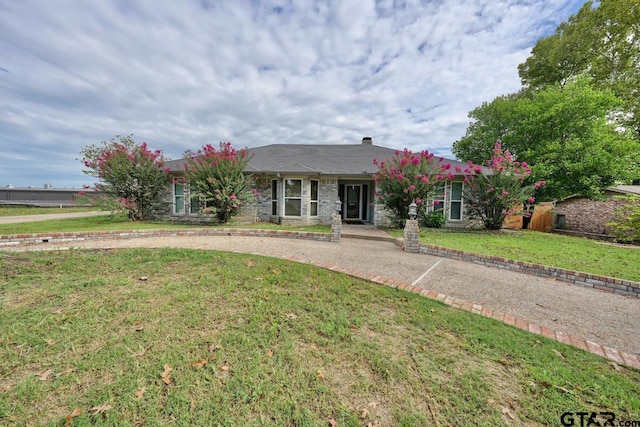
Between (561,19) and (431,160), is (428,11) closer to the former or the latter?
(431,160)

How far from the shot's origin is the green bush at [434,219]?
11.0m

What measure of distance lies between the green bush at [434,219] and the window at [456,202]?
1.05 m

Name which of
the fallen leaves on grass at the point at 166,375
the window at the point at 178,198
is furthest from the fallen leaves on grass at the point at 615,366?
the window at the point at 178,198

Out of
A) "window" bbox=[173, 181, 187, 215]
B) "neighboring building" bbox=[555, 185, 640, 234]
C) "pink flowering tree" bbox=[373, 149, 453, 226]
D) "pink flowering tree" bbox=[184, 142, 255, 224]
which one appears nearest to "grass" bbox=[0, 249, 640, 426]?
"pink flowering tree" bbox=[184, 142, 255, 224]

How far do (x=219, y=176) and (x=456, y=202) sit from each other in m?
11.0

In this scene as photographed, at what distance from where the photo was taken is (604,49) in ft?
48.5

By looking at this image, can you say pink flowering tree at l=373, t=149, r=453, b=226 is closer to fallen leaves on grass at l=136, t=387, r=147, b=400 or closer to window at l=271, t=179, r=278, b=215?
window at l=271, t=179, r=278, b=215

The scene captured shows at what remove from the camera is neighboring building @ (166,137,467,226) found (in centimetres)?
1135

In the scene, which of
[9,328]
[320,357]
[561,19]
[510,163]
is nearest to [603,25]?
[561,19]

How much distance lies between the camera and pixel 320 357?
231 cm

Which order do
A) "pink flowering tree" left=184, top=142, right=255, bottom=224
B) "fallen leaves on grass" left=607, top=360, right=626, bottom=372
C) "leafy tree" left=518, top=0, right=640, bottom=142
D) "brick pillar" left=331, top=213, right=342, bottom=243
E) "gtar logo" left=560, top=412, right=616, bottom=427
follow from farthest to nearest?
"leafy tree" left=518, top=0, right=640, bottom=142
"pink flowering tree" left=184, top=142, right=255, bottom=224
"brick pillar" left=331, top=213, right=342, bottom=243
"fallen leaves on grass" left=607, top=360, right=626, bottom=372
"gtar logo" left=560, top=412, right=616, bottom=427

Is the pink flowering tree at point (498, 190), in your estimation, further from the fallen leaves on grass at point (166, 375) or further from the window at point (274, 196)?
the fallen leaves on grass at point (166, 375)

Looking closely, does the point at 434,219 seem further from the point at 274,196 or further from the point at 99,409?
the point at 99,409

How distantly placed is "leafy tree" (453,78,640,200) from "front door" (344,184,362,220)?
28.2 feet
